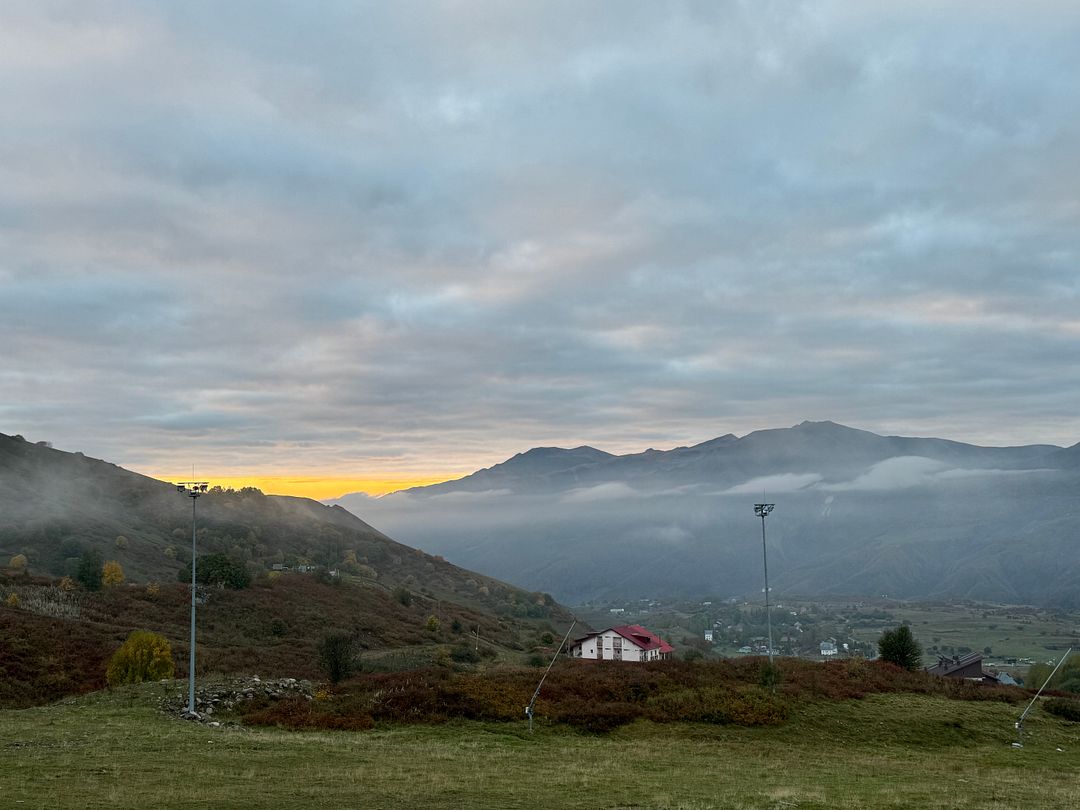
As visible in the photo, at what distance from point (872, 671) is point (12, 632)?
7415 centimetres

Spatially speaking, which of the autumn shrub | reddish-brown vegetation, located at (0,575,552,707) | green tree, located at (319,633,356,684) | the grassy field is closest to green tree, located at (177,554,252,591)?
reddish-brown vegetation, located at (0,575,552,707)

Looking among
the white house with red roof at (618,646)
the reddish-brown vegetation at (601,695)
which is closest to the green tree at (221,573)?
the white house with red roof at (618,646)

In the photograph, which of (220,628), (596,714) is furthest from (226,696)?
(220,628)

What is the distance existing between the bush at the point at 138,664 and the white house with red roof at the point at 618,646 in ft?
186

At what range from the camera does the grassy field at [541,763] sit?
82.7 ft

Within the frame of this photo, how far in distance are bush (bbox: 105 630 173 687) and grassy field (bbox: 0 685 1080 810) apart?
9.89 metres

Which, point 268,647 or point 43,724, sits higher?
point 43,724

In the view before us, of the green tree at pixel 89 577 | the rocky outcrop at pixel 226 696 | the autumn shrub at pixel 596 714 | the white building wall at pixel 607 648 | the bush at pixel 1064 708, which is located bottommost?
the white building wall at pixel 607 648

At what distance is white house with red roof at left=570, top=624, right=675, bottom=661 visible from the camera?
107 meters

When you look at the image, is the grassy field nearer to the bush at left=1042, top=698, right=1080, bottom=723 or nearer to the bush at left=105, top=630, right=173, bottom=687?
the bush at left=1042, top=698, right=1080, bottom=723

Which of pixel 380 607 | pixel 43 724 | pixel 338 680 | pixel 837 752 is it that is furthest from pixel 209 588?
pixel 837 752

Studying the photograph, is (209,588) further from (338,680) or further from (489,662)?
(338,680)

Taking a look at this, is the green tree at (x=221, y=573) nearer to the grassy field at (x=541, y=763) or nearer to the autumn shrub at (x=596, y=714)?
the grassy field at (x=541, y=763)

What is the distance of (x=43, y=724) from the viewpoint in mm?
40406
